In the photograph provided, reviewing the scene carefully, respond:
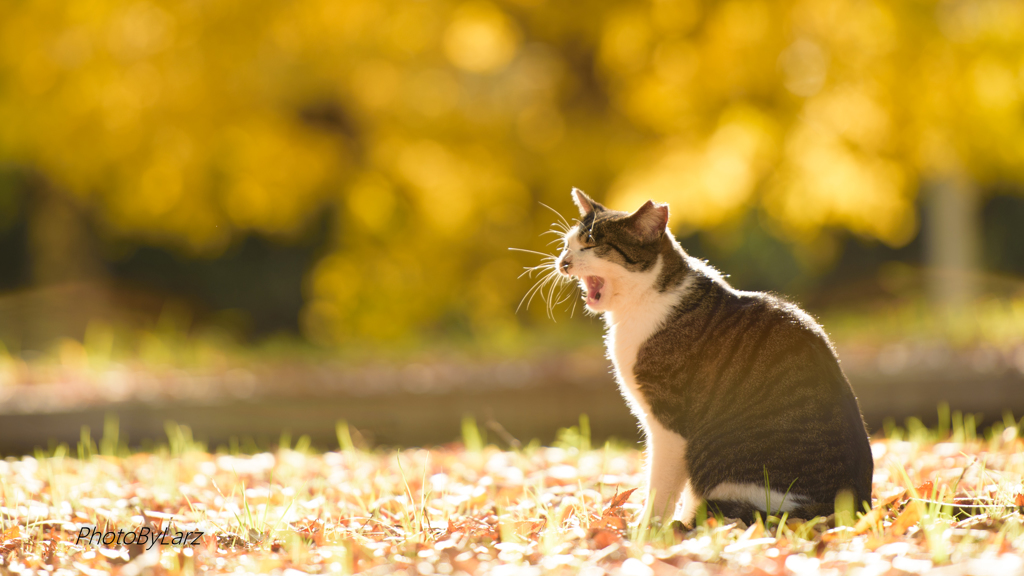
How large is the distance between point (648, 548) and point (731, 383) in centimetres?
62

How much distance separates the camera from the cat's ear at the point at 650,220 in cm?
274

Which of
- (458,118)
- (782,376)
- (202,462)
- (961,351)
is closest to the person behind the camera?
(782,376)

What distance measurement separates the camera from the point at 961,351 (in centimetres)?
632

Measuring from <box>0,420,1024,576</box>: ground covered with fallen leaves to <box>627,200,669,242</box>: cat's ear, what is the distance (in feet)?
3.11

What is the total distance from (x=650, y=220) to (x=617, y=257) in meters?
0.18

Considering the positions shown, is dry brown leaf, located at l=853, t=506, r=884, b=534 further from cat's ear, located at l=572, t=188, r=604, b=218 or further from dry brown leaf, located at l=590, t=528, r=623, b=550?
cat's ear, located at l=572, t=188, r=604, b=218

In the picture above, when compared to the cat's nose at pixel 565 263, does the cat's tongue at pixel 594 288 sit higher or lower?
lower

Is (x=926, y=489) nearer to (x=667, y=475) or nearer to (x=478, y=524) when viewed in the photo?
(x=667, y=475)

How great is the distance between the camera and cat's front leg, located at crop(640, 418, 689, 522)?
2.61 metres

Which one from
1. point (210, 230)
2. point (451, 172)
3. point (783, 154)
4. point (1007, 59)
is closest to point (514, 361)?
point (451, 172)

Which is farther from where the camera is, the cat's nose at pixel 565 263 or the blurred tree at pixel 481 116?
the blurred tree at pixel 481 116

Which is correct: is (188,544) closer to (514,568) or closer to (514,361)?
(514,568)

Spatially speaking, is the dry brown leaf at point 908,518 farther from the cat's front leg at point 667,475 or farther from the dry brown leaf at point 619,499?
the dry brown leaf at point 619,499

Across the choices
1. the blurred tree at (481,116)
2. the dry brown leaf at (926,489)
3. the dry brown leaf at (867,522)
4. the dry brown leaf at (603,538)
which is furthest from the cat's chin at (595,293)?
the blurred tree at (481,116)
